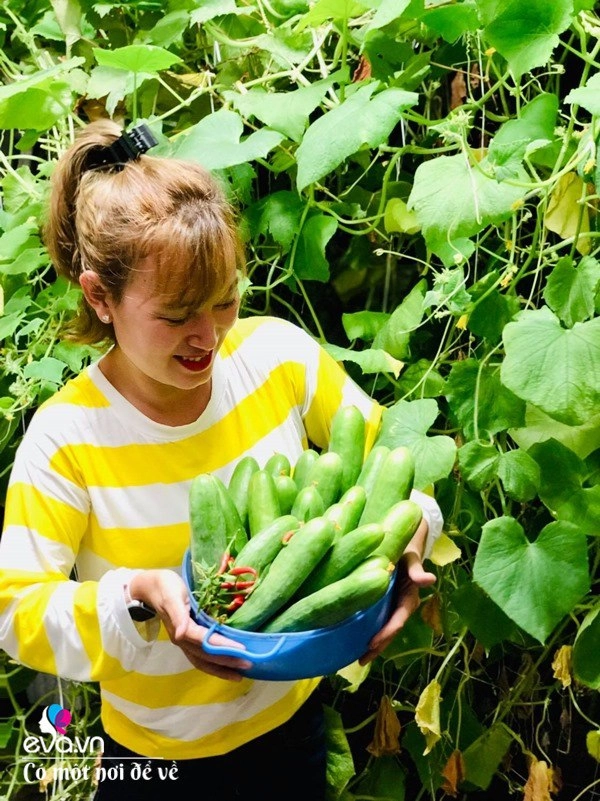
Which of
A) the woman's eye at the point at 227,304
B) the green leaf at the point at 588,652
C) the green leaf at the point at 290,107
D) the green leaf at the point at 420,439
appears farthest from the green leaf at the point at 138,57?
the green leaf at the point at 588,652

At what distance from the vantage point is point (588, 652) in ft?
3.90

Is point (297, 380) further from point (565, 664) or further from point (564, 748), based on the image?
point (564, 748)

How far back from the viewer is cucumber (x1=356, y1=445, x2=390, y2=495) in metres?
0.95

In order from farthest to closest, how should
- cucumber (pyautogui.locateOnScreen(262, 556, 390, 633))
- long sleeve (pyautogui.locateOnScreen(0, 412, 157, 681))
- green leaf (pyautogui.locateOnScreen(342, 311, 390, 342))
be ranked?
green leaf (pyautogui.locateOnScreen(342, 311, 390, 342)), long sleeve (pyautogui.locateOnScreen(0, 412, 157, 681)), cucumber (pyautogui.locateOnScreen(262, 556, 390, 633))

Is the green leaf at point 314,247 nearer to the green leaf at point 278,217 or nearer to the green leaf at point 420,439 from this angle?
the green leaf at point 278,217

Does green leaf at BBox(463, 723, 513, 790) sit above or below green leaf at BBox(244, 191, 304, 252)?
below

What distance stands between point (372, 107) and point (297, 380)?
35cm

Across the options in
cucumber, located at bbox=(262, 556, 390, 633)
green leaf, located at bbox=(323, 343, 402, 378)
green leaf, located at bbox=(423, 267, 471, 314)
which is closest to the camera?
cucumber, located at bbox=(262, 556, 390, 633)

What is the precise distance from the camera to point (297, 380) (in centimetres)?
111

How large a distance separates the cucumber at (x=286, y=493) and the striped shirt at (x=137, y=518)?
0.15 metres

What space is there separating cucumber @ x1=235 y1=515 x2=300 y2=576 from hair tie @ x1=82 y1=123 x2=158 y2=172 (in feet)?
1.42

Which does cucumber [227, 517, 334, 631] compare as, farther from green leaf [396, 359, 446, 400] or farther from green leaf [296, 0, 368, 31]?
green leaf [296, 0, 368, 31]

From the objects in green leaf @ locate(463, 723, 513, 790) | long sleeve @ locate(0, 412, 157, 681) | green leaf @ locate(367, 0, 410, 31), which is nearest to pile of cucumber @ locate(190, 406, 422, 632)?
long sleeve @ locate(0, 412, 157, 681)

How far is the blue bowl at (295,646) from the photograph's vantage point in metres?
0.80
